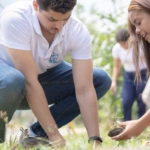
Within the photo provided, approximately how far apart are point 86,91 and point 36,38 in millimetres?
549

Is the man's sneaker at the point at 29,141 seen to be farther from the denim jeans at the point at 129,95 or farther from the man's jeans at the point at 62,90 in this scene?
the denim jeans at the point at 129,95

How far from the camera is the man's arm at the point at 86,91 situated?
3540 mm

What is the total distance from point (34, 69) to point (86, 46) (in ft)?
1.59

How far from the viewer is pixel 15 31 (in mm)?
3443

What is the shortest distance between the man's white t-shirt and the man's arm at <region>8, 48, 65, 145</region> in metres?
0.06

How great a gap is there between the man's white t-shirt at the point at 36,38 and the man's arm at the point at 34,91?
6 cm

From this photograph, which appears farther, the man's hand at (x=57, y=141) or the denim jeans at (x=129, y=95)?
the denim jeans at (x=129, y=95)

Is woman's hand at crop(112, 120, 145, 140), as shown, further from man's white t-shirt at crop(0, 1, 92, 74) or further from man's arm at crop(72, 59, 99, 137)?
man's white t-shirt at crop(0, 1, 92, 74)

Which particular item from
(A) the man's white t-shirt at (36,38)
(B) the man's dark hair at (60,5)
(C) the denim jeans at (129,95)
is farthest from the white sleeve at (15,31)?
(C) the denim jeans at (129,95)

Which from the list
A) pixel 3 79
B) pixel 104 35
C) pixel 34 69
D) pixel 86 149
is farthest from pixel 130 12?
pixel 104 35

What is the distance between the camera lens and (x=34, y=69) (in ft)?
11.2

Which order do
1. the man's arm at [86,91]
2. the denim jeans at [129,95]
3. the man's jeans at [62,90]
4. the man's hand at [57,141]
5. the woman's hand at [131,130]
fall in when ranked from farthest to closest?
the denim jeans at [129,95] < the man's jeans at [62,90] < the man's arm at [86,91] < the woman's hand at [131,130] < the man's hand at [57,141]

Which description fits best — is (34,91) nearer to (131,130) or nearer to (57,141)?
(57,141)

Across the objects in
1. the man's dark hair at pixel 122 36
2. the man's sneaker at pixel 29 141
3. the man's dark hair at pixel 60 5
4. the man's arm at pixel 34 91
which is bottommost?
the man's dark hair at pixel 122 36
